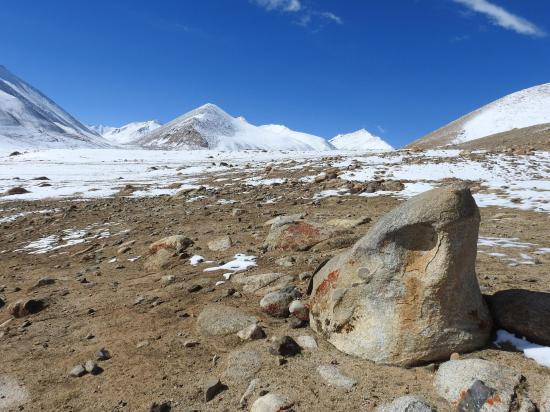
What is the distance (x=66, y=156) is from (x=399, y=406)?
8597 cm

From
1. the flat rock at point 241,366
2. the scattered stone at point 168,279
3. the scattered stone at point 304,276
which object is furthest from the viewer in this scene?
the scattered stone at point 168,279

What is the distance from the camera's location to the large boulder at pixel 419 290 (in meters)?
5.83

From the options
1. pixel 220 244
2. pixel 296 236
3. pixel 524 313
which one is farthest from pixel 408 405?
pixel 220 244

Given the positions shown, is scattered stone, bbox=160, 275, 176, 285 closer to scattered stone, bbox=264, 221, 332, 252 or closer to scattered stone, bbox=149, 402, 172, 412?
scattered stone, bbox=264, 221, 332, 252

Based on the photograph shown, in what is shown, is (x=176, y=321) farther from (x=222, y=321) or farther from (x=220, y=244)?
(x=220, y=244)

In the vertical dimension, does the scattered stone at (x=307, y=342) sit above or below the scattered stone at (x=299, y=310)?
below

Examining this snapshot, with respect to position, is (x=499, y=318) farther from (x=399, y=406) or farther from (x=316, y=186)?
(x=316, y=186)

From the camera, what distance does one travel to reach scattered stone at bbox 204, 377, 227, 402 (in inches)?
221

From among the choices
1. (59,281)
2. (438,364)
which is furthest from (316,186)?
(438,364)

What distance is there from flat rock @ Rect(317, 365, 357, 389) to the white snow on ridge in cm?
9537

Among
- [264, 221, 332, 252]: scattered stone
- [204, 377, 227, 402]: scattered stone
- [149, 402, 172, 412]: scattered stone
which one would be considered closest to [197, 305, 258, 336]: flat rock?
[204, 377, 227, 402]: scattered stone

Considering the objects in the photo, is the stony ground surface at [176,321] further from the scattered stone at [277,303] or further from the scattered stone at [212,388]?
the scattered stone at [277,303]

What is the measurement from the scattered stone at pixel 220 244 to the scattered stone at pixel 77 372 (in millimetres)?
6068

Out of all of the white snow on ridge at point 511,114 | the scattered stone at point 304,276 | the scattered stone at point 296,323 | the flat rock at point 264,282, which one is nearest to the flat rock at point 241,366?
the scattered stone at point 296,323
